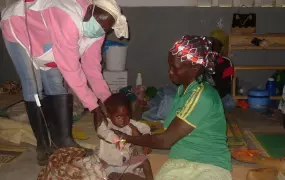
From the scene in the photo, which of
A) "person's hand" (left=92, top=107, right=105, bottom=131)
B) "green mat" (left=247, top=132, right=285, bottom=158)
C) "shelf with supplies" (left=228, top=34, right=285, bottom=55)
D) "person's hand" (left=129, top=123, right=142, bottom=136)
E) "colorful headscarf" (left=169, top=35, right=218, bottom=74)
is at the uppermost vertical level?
"colorful headscarf" (left=169, top=35, right=218, bottom=74)

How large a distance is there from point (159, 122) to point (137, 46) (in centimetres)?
167

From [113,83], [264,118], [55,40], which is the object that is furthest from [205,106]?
[113,83]

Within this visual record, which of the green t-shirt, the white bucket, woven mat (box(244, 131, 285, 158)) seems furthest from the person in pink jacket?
the white bucket

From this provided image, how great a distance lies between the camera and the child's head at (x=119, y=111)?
2230 millimetres

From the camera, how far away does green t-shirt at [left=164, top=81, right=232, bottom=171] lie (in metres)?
1.62

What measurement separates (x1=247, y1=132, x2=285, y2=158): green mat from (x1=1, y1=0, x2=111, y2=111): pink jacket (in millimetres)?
1437

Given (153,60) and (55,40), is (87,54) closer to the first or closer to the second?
(55,40)

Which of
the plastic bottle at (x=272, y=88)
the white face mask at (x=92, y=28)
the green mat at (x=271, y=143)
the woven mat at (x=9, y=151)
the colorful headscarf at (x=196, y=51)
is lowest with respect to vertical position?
the green mat at (x=271, y=143)

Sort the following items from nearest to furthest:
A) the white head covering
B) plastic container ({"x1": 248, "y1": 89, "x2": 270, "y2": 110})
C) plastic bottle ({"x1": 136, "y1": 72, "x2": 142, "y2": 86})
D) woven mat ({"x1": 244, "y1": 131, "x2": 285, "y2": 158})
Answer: the white head covering → woven mat ({"x1": 244, "y1": 131, "x2": 285, "y2": 158}) → plastic container ({"x1": 248, "y1": 89, "x2": 270, "y2": 110}) → plastic bottle ({"x1": 136, "y1": 72, "x2": 142, "y2": 86})

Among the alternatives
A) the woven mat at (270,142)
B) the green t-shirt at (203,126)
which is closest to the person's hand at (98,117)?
the green t-shirt at (203,126)

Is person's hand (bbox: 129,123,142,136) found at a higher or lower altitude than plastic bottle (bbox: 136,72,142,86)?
higher

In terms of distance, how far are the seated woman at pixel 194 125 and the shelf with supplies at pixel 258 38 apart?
287 cm

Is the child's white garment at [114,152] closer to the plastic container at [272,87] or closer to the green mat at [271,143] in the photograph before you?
the green mat at [271,143]

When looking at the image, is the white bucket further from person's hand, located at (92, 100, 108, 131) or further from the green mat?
person's hand, located at (92, 100, 108, 131)
